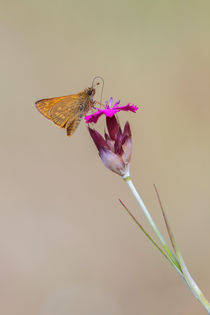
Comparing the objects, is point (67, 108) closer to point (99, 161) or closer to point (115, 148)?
point (115, 148)

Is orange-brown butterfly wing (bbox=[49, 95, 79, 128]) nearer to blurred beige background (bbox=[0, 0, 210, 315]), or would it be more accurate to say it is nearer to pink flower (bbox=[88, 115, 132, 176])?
pink flower (bbox=[88, 115, 132, 176])

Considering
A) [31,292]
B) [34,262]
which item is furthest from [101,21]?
[31,292]

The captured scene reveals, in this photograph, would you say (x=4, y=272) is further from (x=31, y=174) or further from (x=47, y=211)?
(x=31, y=174)

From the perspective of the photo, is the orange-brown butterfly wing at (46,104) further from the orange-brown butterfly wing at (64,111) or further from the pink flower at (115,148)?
the pink flower at (115,148)

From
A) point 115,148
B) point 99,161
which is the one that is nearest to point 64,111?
point 115,148

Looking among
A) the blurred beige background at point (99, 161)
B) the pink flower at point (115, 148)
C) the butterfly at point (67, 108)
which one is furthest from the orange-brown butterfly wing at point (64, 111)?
the blurred beige background at point (99, 161)

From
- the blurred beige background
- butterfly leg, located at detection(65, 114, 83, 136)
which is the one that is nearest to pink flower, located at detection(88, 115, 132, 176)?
butterfly leg, located at detection(65, 114, 83, 136)
